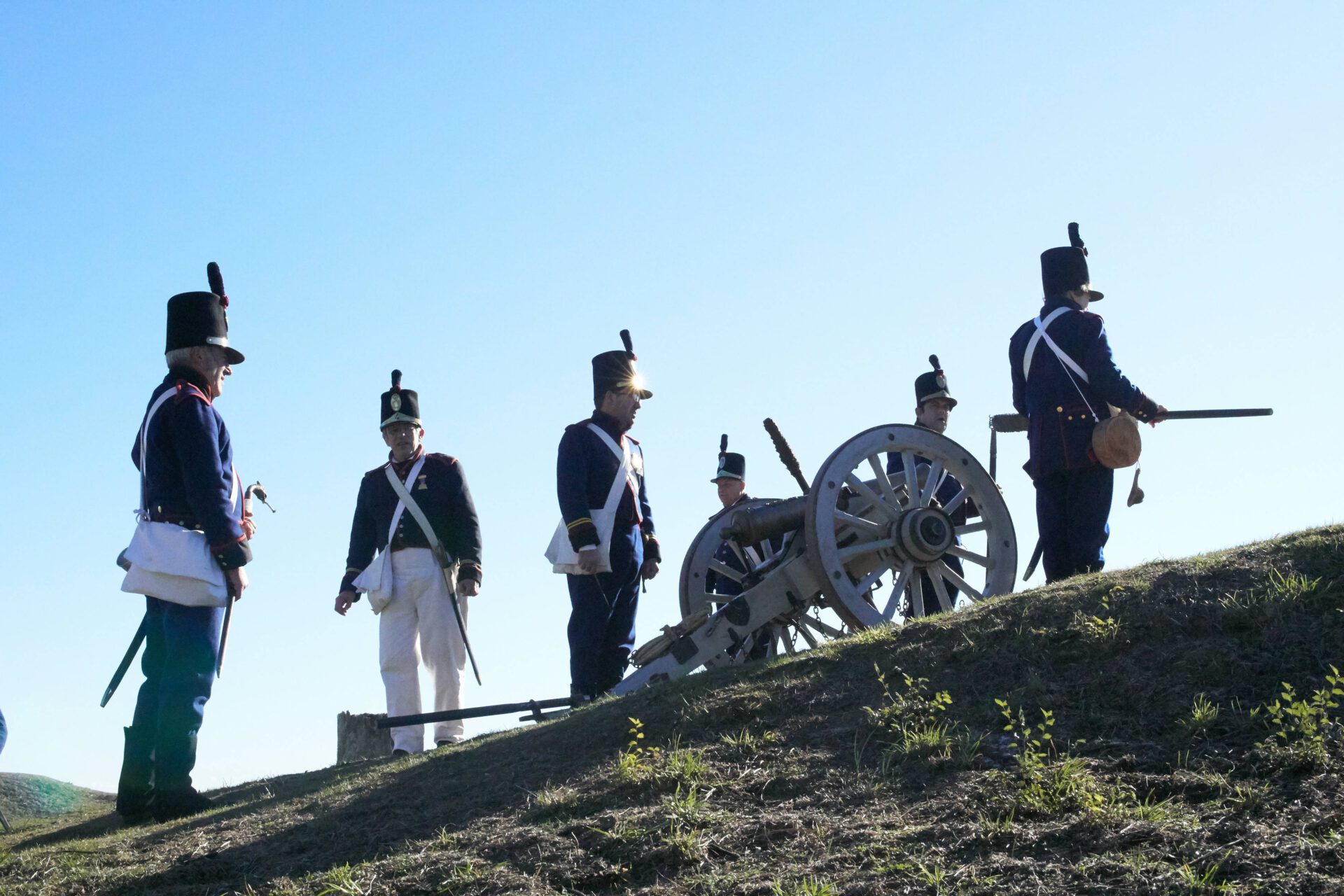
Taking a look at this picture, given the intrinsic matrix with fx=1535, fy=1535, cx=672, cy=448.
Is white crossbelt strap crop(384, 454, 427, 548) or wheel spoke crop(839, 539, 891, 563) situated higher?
white crossbelt strap crop(384, 454, 427, 548)

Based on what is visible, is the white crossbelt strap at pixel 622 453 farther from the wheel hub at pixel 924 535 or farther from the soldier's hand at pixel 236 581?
the soldier's hand at pixel 236 581

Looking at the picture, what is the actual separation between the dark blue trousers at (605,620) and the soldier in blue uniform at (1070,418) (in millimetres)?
2309

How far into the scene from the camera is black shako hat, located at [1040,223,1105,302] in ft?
27.3

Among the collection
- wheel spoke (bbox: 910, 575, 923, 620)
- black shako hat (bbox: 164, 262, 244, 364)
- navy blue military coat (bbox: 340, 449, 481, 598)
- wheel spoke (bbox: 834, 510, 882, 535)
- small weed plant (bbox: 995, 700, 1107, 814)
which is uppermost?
black shako hat (bbox: 164, 262, 244, 364)

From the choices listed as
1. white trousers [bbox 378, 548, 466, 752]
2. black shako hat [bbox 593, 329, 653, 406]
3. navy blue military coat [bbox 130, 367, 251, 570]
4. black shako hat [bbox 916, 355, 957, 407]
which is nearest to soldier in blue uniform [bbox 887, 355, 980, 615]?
black shako hat [bbox 916, 355, 957, 407]

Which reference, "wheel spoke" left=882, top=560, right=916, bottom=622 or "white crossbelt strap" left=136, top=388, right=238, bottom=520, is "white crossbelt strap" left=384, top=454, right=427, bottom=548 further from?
"wheel spoke" left=882, top=560, right=916, bottom=622

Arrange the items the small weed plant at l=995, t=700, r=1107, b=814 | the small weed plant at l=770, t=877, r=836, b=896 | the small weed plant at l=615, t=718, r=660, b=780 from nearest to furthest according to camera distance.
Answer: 1. the small weed plant at l=770, t=877, r=836, b=896
2. the small weed plant at l=995, t=700, r=1107, b=814
3. the small weed plant at l=615, t=718, r=660, b=780

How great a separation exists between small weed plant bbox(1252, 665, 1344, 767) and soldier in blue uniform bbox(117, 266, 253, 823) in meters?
4.20

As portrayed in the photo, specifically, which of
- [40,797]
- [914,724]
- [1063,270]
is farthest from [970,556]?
[40,797]

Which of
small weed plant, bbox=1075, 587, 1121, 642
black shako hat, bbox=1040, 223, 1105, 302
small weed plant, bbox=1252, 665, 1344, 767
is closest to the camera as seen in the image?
small weed plant, bbox=1252, 665, 1344, 767

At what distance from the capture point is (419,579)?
350 inches

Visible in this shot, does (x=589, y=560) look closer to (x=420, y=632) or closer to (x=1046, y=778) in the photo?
(x=420, y=632)

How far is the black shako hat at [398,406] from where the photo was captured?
30.5 feet

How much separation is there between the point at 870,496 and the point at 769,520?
617mm
